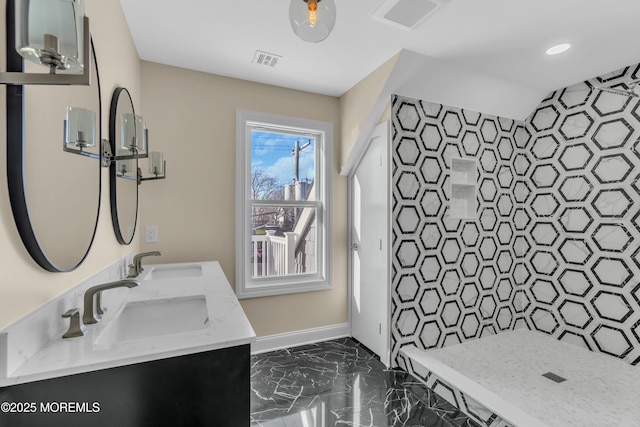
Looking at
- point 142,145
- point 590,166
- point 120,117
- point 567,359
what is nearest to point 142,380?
point 142,145

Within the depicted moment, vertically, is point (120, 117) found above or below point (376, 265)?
above

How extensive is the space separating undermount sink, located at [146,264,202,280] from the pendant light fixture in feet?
5.56

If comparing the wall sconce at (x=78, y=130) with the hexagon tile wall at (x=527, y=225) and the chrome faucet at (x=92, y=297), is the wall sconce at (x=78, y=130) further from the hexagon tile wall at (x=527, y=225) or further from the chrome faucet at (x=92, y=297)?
the hexagon tile wall at (x=527, y=225)

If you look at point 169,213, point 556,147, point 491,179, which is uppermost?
point 556,147

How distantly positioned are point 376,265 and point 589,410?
5.30 ft

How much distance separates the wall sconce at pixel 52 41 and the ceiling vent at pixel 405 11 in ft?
5.15

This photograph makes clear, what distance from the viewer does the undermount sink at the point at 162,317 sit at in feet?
4.39

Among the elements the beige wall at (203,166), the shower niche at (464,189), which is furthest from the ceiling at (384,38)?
the shower niche at (464,189)

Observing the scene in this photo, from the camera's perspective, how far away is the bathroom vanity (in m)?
0.79

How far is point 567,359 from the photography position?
8.48ft

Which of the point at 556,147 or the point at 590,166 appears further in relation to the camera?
the point at 556,147

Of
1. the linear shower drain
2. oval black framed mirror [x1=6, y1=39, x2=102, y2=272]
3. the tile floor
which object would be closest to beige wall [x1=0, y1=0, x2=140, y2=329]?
oval black framed mirror [x1=6, y1=39, x2=102, y2=272]

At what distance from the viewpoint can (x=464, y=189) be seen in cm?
308

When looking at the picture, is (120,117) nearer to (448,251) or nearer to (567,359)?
(448,251)
